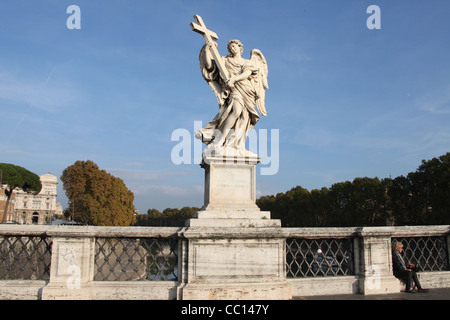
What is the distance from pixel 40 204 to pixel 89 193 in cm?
7271

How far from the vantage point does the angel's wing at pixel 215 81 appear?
724 centimetres

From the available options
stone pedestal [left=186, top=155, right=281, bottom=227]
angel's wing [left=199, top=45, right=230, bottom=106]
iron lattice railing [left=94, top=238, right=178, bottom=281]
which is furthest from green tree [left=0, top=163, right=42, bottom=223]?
stone pedestal [left=186, top=155, right=281, bottom=227]

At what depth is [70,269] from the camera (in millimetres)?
5789

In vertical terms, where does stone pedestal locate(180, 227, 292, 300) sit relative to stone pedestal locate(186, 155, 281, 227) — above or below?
below

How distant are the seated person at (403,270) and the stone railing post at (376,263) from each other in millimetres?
204

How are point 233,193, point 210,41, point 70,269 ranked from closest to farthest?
point 70,269
point 233,193
point 210,41

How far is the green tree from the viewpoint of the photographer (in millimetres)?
41688

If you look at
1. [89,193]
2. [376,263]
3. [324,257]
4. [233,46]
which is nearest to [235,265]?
[324,257]

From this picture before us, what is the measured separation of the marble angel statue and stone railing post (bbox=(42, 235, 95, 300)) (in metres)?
2.94

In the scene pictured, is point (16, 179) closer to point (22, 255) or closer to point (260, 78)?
point (22, 255)

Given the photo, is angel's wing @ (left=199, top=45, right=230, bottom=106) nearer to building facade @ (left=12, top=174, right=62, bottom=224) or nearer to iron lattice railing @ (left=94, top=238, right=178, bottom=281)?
iron lattice railing @ (left=94, top=238, right=178, bottom=281)

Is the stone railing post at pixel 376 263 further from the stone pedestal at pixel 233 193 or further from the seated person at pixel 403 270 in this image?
the stone pedestal at pixel 233 193

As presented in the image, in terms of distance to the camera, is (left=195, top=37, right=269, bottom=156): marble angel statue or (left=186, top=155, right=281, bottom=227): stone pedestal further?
(left=195, top=37, right=269, bottom=156): marble angel statue

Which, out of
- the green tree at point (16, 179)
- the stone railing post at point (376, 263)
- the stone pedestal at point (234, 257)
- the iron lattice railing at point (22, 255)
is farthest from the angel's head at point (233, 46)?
the green tree at point (16, 179)
